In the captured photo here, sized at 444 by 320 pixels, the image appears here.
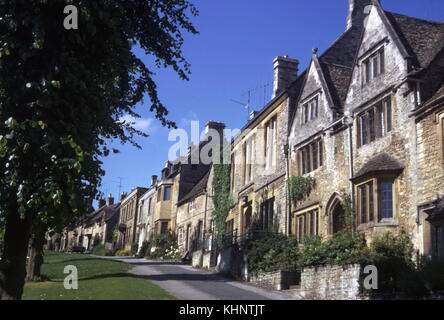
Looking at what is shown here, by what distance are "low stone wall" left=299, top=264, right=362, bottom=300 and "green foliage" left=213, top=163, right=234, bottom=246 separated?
1640cm

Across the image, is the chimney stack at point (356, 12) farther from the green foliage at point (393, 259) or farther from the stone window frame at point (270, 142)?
the green foliage at point (393, 259)

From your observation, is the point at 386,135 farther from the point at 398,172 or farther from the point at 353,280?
the point at 353,280

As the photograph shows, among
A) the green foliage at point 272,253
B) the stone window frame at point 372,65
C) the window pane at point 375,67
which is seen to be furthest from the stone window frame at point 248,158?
the window pane at point 375,67

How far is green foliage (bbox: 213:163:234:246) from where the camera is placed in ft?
119

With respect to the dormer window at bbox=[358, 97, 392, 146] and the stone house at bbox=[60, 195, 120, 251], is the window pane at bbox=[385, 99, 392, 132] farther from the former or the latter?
the stone house at bbox=[60, 195, 120, 251]

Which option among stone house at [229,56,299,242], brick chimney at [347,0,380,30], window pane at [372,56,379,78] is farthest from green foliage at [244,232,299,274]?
brick chimney at [347,0,380,30]

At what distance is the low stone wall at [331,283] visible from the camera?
16.5 meters

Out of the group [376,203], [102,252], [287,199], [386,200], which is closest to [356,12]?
[287,199]

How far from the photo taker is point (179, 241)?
48.5 m

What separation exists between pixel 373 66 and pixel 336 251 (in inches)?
318

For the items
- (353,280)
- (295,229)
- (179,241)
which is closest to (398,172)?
(353,280)

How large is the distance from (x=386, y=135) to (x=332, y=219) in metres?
4.95

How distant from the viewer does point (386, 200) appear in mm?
19219

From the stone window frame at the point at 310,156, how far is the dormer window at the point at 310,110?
1.41 m
